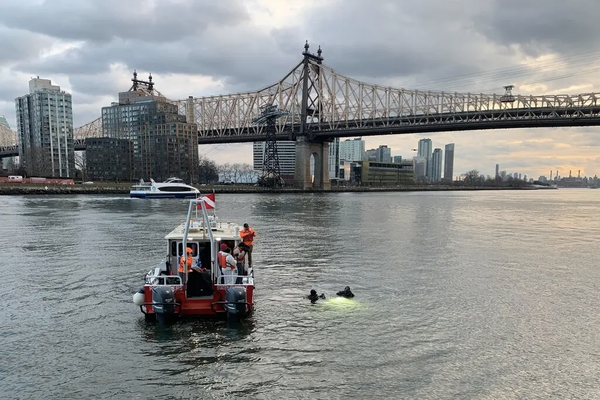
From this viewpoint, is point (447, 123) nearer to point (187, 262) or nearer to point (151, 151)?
point (187, 262)

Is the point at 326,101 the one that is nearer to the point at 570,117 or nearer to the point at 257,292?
the point at 570,117

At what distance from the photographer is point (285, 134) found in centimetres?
12038

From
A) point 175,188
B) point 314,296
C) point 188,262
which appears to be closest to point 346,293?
point 314,296

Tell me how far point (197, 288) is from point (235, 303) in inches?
55.8

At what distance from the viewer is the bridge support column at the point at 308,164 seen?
11506cm

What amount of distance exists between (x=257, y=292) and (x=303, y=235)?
51.9 feet

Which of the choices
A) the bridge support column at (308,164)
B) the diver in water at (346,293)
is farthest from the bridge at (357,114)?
the diver in water at (346,293)

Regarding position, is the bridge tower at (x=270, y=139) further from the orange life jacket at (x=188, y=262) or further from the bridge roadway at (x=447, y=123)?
the orange life jacket at (x=188, y=262)

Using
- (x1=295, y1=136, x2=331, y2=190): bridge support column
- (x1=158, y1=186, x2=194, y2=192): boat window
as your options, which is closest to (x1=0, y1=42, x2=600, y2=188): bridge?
(x1=295, y1=136, x2=331, y2=190): bridge support column

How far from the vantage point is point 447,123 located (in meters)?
97.1

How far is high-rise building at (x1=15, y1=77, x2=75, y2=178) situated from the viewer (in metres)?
164

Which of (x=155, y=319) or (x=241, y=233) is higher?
(x=241, y=233)

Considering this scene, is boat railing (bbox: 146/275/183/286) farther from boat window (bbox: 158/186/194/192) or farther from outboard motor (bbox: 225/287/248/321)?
boat window (bbox: 158/186/194/192)

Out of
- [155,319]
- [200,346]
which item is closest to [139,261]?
[155,319]
